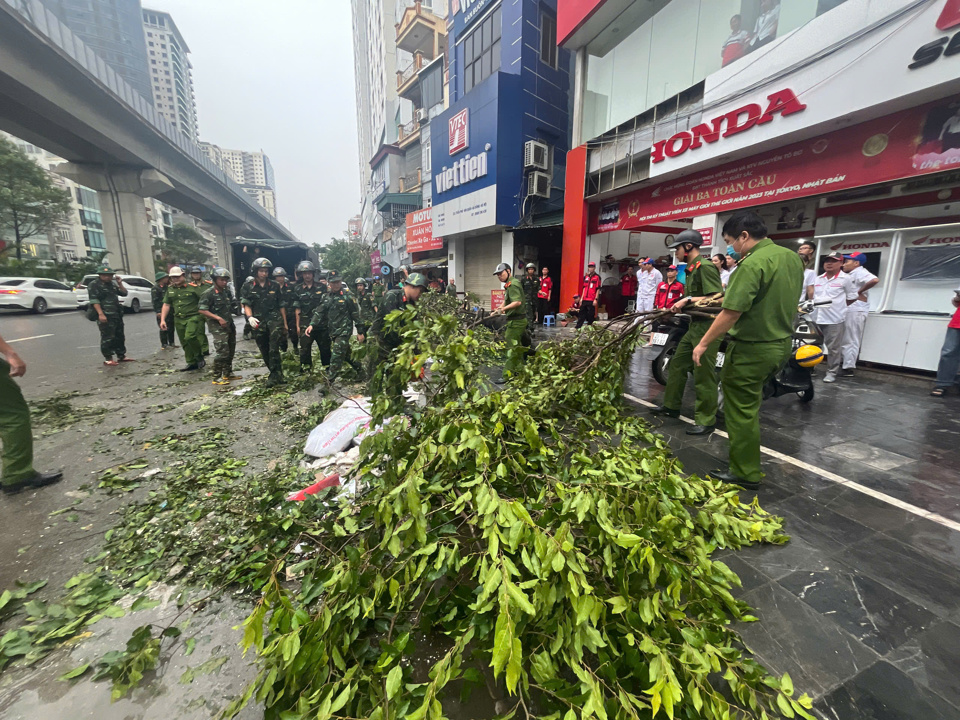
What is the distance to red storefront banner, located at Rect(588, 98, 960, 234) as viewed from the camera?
5551mm

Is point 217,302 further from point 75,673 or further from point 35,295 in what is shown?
point 35,295

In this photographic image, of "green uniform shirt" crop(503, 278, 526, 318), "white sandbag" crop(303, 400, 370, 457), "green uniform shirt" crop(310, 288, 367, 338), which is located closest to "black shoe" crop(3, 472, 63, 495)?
"white sandbag" crop(303, 400, 370, 457)

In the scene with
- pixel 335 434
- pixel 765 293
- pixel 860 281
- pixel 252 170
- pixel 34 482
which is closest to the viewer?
pixel 765 293

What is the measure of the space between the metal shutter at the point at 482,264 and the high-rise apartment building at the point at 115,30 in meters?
55.8

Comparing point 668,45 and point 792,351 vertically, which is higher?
point 668,45

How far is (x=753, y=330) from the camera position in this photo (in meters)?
2.86

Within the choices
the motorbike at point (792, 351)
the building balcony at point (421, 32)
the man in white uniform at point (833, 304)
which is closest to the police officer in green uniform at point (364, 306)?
the motorbike at point (792, 351)

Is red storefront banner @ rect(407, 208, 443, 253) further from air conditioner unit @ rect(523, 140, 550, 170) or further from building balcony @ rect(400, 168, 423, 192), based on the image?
building balcony @ rect(400, 168, 423, 192)

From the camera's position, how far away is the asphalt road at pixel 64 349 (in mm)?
6133

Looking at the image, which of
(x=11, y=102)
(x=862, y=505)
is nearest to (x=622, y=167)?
(x=862, y=505)

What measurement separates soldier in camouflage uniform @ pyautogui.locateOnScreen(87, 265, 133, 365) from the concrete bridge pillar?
22689 mm

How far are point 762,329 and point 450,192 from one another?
16003 millimetres

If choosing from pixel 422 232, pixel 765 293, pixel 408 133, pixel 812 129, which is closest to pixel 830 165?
pixel 812 129

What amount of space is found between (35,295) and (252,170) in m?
166
